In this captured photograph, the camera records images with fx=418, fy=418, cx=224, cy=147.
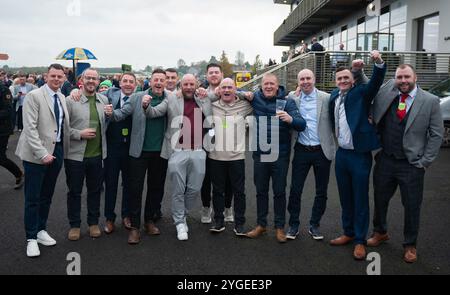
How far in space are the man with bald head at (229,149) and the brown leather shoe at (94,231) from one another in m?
1.46

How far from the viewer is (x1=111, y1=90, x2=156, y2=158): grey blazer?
17.0 ft

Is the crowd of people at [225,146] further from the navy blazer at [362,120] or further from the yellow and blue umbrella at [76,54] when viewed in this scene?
the yellow and blue umbrella at [76,54]

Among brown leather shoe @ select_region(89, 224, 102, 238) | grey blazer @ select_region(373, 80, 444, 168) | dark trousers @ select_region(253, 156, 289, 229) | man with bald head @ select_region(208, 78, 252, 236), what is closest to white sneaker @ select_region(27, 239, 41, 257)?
brown leather shoe @ select_region(89, 224, 102, 238)

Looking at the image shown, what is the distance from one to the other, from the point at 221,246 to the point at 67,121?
242cm

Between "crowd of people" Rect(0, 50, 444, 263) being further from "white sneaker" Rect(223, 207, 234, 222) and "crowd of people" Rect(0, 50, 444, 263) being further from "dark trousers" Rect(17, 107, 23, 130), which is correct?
"dark trousers" Rect(17, 107, 23, 130)

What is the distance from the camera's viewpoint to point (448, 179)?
8.43 metres

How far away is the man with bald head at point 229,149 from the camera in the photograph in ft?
17.4

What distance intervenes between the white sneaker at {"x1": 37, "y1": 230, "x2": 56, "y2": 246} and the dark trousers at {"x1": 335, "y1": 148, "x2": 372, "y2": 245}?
3.58 m

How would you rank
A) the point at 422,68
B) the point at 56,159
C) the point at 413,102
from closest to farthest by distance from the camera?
the point at 413,102, the point at 56,159, the point at 422,68

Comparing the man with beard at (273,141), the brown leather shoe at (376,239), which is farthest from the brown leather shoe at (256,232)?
the brown leather shoe at (376,239)

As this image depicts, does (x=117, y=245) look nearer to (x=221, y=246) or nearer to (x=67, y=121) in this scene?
(x=221, y=246)

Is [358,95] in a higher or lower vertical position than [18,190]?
higher

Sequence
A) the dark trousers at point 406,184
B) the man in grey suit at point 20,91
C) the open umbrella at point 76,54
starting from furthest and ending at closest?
1. the open umbrella at point 76,54
2. the man in grey suit at point 20,91
3. the dark trousers at point 406,184

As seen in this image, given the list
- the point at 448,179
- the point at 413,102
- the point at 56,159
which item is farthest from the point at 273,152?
the point at 448,179
